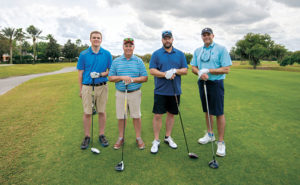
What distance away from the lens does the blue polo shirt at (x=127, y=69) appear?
3605 mm

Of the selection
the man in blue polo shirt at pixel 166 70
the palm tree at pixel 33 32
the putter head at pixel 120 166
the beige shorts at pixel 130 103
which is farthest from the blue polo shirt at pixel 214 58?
the palm tree at pixel 33 32

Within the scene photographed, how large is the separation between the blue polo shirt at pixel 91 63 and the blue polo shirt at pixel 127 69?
12.6 inches

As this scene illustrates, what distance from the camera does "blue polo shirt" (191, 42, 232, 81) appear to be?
11.5 feet

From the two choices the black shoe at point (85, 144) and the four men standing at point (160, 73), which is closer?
the four men standing at point (160, 73)

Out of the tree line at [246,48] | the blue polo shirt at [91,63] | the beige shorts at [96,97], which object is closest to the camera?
the blue polo shirt at [91,63]

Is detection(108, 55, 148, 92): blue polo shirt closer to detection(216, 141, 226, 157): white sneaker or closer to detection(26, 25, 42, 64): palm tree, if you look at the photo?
detection(216, 141, 226, 157): white sneaker

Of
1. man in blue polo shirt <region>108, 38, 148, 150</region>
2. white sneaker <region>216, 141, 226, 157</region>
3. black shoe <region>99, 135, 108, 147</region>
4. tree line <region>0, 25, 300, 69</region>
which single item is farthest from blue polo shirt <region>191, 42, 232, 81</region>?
tree line <region>0, 25, 300, 69</region>

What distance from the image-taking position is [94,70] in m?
3.79

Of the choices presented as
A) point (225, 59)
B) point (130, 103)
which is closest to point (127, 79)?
point (130, 103)

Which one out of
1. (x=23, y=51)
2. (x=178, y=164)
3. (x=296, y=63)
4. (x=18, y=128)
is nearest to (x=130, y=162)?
(x=178, y=164)

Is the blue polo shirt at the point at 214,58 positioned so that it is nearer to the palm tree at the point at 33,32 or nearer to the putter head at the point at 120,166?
the putter head at the point at 120,166

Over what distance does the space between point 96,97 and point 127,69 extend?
3.12ft

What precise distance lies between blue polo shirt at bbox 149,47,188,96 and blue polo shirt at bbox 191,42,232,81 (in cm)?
39

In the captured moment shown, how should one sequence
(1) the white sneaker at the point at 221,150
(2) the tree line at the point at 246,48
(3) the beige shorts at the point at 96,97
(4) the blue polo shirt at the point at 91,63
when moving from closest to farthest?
(1) the white sneaker at the point at 221,150 → (4) the blue polo shirt at the point at 91,63 → (3) the beige shorts at the point at 96,97 → (2) the tree line at the point at 246,48
